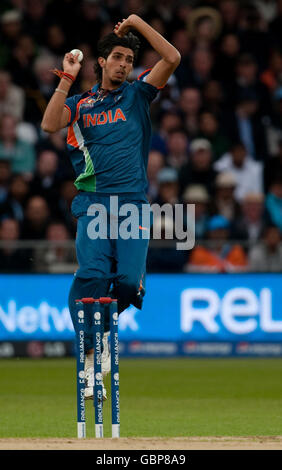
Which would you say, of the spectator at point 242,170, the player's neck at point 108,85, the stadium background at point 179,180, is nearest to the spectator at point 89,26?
the stadium background at point 179,180

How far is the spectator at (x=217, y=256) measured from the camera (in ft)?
51.6

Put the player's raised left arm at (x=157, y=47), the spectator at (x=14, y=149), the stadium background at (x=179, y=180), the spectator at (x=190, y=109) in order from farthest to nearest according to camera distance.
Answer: the spectator at (x=190, y=109)
the spectator at (x=14, y=149)
the stadium background at (x=179, y=180)
the player's raised left arm at (x=157, y=47)

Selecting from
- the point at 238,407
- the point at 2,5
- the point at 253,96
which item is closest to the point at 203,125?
the point at 253,96

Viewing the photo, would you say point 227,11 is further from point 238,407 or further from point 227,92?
point 238,407

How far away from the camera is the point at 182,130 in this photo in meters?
17.6

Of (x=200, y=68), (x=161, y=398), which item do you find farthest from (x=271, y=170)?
(x=161, y=398)

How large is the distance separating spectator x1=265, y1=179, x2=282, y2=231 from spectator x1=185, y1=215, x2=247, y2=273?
3.66ft

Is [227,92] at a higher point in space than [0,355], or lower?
higher

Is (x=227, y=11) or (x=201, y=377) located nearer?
(x=201, y=377)

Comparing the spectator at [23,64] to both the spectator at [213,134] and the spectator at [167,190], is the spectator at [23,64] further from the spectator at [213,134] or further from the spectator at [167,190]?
the spectator at [167,190]

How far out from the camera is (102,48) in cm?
852

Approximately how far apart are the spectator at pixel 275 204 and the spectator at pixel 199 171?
93 centimetres
